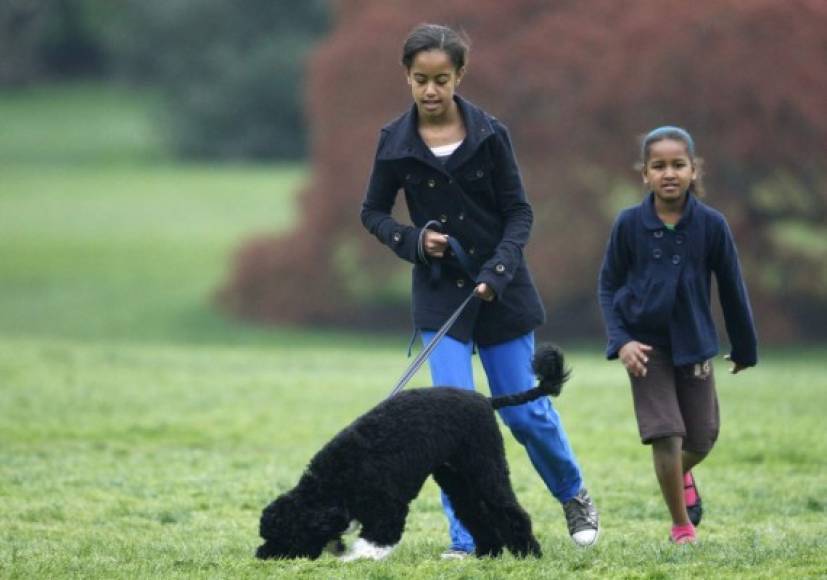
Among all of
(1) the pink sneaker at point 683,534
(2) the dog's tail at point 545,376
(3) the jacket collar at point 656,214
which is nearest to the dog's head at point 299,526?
(2) the dog's tail at point 545,376

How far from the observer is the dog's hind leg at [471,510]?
22.6ft

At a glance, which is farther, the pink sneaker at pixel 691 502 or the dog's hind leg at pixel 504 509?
the pink sneaker at pixel 691 502

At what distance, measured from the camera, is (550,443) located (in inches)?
294

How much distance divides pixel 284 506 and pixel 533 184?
24.1 m

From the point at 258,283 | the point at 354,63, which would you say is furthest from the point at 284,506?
the point at 258,283

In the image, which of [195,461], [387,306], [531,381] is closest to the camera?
[531,381]

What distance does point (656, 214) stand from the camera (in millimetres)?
7445

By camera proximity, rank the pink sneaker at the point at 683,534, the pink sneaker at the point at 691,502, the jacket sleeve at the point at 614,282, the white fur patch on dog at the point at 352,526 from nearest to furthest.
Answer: the white fur patch on dog at the point at 352,526 → the jacket sleeve at the point at 614,282 → the pink sneaker at the point at 683,534 → the pink sneaker at the point at 691,502

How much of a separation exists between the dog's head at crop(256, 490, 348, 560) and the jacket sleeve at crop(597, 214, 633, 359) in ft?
5.41

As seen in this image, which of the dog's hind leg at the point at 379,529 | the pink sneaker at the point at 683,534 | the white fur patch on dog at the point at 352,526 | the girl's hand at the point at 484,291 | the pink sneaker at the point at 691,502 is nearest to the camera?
the dog's hind leg at the point at 379,529

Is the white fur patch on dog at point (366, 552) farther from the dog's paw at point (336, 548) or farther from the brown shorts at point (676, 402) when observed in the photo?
the brown shorts at point (676, 402)

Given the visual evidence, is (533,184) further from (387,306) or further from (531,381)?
(531,381)

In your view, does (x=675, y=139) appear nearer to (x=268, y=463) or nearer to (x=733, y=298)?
(x=733, y=298)

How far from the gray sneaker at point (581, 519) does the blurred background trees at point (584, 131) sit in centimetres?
2069
